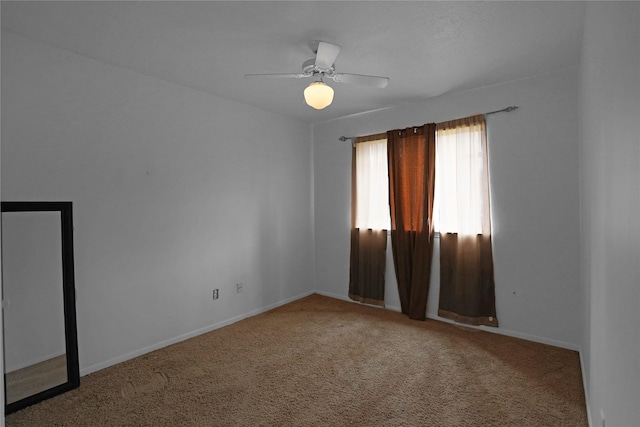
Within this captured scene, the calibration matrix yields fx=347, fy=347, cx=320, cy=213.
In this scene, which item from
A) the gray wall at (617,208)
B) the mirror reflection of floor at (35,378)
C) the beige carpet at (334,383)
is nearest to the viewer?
the gray wall at (617,208)

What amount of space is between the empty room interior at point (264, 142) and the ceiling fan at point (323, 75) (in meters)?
0.03

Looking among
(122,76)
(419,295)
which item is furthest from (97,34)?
(419,295)

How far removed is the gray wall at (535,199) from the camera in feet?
10.4

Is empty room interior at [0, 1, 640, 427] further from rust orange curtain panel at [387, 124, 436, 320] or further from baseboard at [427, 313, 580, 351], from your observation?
rust orange curtain panel at [387, 124, 436, 320]

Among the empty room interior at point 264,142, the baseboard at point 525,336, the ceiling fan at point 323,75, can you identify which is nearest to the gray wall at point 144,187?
the empty room interior at point 264,142

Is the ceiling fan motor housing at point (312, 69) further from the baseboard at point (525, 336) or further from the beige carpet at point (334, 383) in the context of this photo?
the baseboard at point (525, 336)

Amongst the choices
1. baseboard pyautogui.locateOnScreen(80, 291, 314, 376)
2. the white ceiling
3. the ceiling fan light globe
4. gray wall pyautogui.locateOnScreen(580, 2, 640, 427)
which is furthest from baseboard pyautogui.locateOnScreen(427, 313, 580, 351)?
the ceiling fan light globe

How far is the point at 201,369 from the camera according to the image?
9.55 feet

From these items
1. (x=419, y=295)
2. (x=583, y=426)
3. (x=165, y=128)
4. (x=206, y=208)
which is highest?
(x=165, y=128)

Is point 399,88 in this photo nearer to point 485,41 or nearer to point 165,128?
point 485,41

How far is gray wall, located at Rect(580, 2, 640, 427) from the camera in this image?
0.93 metres

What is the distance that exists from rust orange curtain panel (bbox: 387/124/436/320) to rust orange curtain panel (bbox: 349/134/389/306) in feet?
0.63

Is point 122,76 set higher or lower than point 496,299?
higher

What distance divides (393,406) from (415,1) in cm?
260
